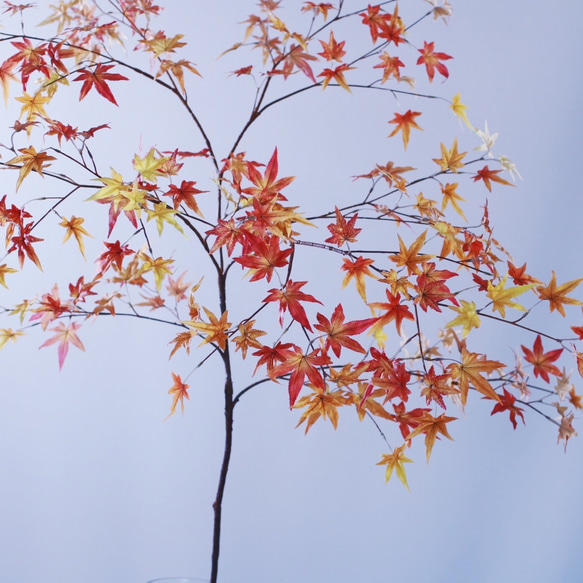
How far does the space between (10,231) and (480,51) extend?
130 centimetres

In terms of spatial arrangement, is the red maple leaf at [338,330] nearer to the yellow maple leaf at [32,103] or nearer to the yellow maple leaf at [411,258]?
the yellow maple leaf at [411,258]

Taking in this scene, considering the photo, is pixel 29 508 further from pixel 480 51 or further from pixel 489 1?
pixel 489 1

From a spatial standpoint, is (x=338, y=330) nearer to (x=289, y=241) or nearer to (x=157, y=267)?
(x=289, y=241)

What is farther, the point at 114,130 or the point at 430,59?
the point at 114,130

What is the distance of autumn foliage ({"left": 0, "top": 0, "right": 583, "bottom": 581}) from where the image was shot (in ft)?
2.71

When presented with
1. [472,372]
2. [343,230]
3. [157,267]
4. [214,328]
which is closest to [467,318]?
[472,372]

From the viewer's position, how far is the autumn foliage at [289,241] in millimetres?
827

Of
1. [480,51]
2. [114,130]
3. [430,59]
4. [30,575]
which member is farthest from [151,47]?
[30,575]

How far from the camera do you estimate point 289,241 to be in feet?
2.72

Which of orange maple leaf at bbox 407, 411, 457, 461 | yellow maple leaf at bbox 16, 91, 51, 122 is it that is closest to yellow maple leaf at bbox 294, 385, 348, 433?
orange maple leaf at bbox 407, 411, 457, 461

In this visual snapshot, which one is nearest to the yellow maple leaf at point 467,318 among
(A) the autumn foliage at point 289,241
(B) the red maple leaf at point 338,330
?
(A) the autumn foliage at point 289,241

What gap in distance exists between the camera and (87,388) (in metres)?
1.67

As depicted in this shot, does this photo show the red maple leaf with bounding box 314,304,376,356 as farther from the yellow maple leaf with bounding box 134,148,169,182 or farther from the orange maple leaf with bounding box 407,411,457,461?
the yellow maple leaf with bounding box 134,148,169,182

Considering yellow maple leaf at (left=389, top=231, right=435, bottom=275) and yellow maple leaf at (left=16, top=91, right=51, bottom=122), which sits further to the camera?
yellow maple leaf at (left=16, top=91, right=51, bottom=122)
